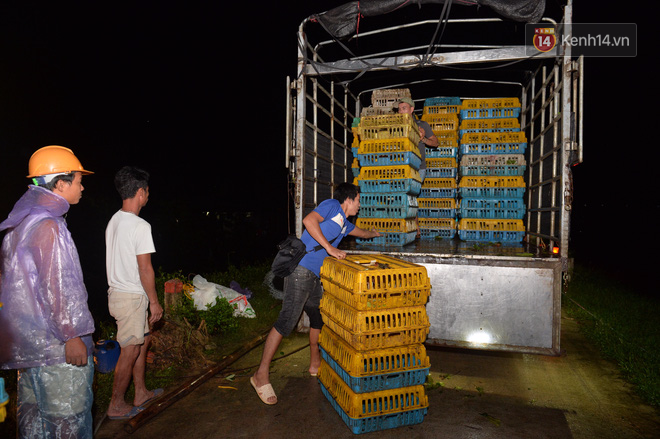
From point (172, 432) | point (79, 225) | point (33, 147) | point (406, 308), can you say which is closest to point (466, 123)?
point (406, 308)

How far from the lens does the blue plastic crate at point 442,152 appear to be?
25.8ft

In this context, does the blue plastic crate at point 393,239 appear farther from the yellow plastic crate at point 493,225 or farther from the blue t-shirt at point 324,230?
the blue t-shirt at point 324,230

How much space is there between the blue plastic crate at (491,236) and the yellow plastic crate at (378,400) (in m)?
3.95

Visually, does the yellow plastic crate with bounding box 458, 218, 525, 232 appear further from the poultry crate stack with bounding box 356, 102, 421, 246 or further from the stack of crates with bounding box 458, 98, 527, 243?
the poultry crate stack with bounding box 356, 102, 421, 246

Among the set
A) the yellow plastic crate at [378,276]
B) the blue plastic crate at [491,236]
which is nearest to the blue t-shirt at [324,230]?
the yellow plastic crate at [378,276]

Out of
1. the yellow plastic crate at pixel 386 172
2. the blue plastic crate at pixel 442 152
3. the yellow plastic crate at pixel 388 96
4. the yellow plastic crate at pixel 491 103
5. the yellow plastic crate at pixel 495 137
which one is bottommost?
the yellow plastic crate at pixel 386 172

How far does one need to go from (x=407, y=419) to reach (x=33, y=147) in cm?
1328

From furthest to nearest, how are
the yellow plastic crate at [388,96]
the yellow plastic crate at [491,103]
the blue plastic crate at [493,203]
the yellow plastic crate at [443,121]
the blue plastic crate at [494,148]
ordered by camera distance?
the yellow plastic crate at [388,96]
the yellow plastic crate at [443,121]
the yellow plastic crate at [491,103]
the blue plastic crate at [494,148]
the blue plastic crate at [493,203]

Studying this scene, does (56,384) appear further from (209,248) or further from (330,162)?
(209,248)

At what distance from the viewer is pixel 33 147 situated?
457 inches

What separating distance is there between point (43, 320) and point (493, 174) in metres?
6.72

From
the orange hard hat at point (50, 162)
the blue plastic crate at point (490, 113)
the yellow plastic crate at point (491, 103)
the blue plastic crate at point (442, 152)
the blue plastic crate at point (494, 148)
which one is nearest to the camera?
the orange hard hat at point (50, 162)

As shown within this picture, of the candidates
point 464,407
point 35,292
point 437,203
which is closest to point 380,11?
point 437,203

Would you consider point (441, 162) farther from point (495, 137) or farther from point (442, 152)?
point (495, 137)
